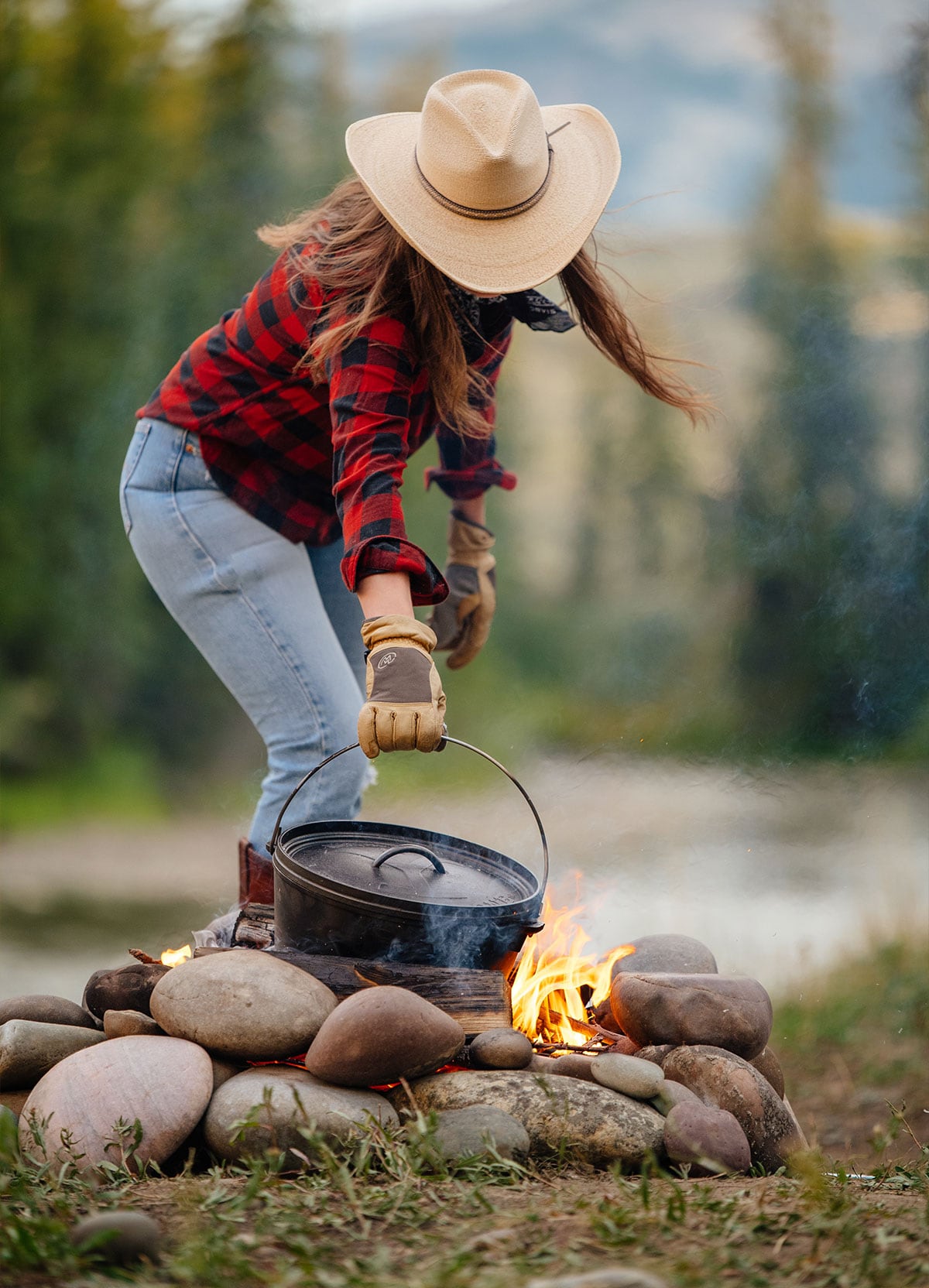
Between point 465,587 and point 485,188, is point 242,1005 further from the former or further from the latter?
point 485,188

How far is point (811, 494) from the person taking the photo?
6363mm

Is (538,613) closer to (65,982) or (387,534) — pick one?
(65,982)

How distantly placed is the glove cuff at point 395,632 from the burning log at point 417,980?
2.06 feet

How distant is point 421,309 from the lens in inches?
81.9

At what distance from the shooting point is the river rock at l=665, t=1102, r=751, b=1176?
1987mm

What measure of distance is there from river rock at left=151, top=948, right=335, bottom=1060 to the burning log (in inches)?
1.9

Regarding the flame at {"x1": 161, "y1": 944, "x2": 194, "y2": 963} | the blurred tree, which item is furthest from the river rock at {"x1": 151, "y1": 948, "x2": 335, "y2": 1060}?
the blurred tree

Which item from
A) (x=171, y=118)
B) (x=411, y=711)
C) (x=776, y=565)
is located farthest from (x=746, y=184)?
(x=411, y=711)

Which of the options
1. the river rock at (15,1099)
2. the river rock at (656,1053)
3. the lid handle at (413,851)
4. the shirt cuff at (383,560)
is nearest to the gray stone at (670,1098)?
the river rock at (656,1053)

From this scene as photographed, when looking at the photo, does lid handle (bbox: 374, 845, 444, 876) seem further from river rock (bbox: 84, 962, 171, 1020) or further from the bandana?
the bandana

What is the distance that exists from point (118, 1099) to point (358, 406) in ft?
3.92

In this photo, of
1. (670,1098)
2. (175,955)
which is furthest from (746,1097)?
(175,955)

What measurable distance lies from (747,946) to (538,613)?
146 inches

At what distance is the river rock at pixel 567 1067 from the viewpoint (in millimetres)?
2195
